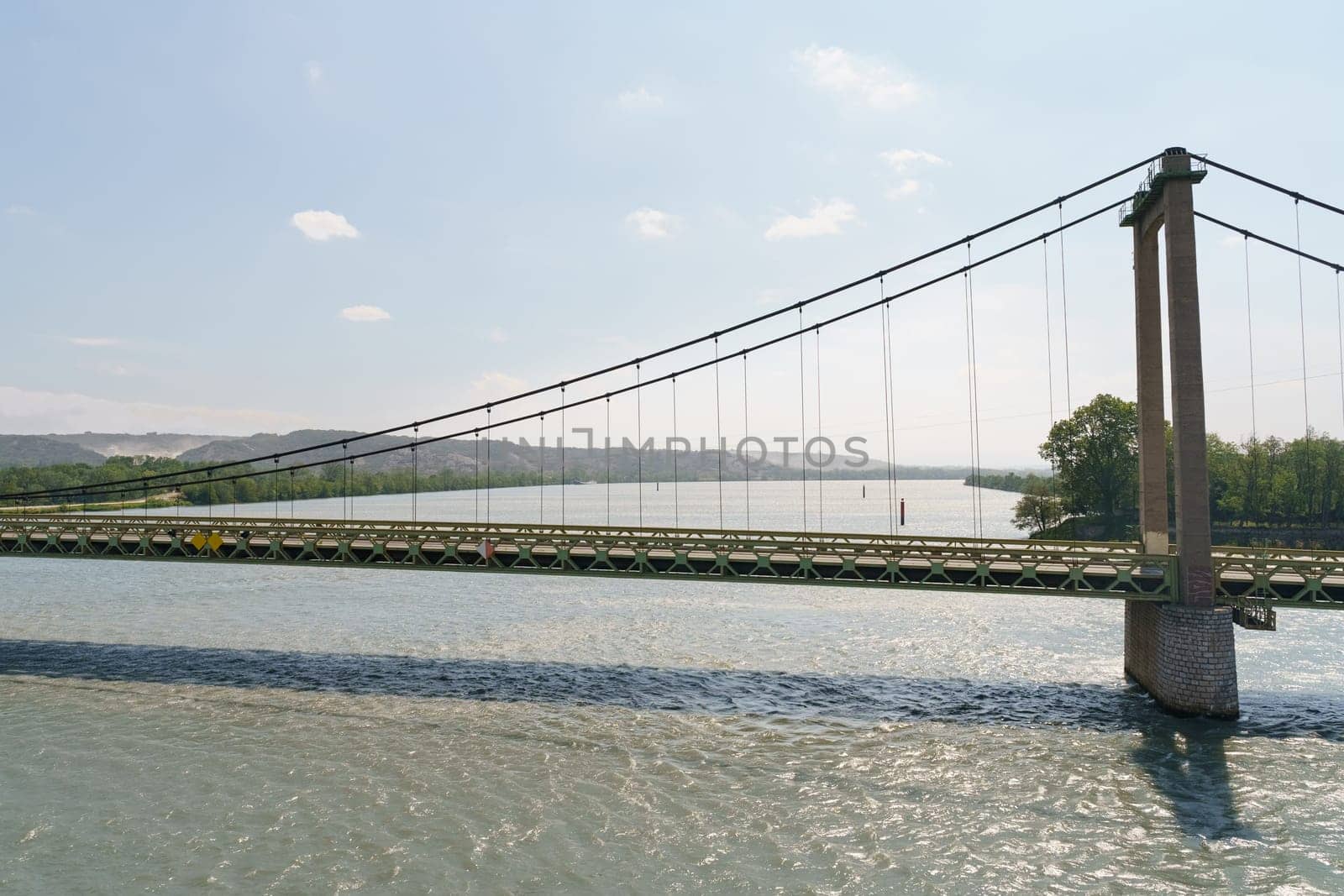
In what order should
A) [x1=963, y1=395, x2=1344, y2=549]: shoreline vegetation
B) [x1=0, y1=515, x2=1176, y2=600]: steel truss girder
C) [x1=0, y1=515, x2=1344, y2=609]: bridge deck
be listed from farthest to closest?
[x1=963, y1=395, x2=1344, y2=549]: shoreline vegetation → [x1=0, y1=515, x2=1176, y2=600]: steel truss girder → [x1=0, y1=515, x2=1344, y2=609]: bridge deck

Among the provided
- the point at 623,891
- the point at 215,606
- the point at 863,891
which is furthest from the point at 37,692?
the point at 863,891

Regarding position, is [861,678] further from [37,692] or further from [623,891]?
[37,692]

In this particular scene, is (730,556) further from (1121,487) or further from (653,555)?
(1121,487)

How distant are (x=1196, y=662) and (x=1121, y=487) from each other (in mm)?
66308

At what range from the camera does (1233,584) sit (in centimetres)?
2334

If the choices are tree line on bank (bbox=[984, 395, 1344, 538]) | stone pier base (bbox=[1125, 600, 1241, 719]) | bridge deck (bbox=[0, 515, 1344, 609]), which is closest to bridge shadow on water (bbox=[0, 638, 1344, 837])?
stone pier base (bbox=[1125, 600, 1241, 719])

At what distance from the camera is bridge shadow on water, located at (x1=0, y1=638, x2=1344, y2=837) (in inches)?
789

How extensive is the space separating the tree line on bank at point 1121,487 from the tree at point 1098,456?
3.2 inches

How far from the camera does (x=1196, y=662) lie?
21656 mm

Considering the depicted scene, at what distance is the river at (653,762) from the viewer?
13.6 metres

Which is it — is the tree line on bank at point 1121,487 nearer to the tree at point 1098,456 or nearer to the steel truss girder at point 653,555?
the tree at point 1098,456

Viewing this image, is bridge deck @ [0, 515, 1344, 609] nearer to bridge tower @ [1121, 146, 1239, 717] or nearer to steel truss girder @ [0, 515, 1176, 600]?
steel truss girder @ [0, 515, 1176, 600]

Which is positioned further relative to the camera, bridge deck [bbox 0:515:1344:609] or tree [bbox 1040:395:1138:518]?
tree [bbox 1040:395:1138:518]

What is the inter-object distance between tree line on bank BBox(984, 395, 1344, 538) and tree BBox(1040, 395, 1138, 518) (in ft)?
0.26
